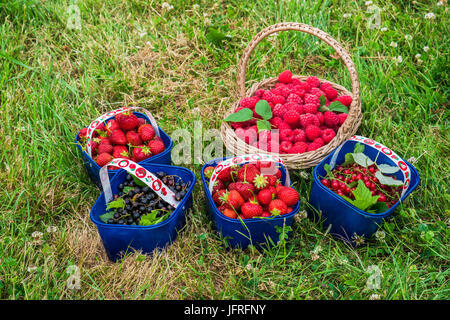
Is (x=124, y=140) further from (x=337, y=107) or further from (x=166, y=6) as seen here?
(x=166, y=6)

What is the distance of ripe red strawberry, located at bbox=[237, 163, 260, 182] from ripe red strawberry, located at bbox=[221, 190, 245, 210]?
0.40ft

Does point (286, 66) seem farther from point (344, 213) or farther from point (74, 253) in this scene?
point (74, 253)

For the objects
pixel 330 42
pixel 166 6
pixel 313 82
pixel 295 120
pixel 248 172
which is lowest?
pixel 248 172

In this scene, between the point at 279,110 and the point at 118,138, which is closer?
the point at 118,138

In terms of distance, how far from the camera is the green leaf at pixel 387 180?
195cm

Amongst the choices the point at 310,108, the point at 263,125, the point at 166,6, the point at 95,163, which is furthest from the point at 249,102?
the point at 166,6

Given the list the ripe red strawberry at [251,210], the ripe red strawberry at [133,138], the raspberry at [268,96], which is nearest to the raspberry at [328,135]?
the raspberry at [268,96]

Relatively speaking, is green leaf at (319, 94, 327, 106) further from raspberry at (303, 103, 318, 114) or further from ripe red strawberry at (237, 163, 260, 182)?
ripe red strawberry at (237, 163, 260, 182)

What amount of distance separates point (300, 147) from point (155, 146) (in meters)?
0.86

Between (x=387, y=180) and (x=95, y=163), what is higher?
(x=387, y=180)

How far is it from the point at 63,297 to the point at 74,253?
26cm

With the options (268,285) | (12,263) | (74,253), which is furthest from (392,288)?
(12,263)

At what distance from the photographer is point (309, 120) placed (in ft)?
7.70

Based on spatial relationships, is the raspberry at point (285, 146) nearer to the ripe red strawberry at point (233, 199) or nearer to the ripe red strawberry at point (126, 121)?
the ripe red strawberry at point (233, 199)
